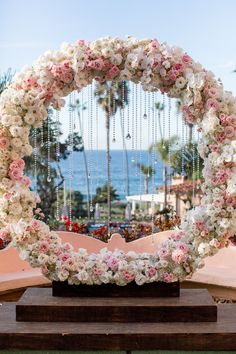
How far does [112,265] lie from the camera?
372 centimetres

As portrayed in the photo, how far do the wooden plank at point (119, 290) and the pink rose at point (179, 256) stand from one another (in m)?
0.14

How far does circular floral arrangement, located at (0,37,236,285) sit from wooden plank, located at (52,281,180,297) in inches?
1.8

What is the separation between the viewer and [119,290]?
374 cm

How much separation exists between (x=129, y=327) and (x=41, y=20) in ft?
135

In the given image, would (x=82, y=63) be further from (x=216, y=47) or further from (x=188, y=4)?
(x=216, y=47)

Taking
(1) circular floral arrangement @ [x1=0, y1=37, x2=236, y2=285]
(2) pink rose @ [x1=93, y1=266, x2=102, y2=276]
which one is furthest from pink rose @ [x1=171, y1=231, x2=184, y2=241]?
(2) pink rose @ [x1=93, y1=266, x2=102, y2=276]

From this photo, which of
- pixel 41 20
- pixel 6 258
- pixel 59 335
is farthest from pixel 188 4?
pixel 59 335

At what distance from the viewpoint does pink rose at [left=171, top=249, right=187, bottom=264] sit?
3.68 m

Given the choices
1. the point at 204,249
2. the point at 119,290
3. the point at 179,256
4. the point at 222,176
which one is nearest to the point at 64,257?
the point at 119,290

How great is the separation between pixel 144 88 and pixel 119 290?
42.4 inches

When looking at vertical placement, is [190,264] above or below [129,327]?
above

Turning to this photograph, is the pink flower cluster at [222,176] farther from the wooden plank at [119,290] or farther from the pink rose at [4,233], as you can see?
the pink rose at [4,233]

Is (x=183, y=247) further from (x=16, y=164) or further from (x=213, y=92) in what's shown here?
(x=16, y=164)

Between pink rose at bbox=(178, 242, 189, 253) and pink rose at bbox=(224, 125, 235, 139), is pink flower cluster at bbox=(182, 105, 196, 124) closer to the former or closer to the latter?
pink rose at bbox=(224, 125, 235, 139)
